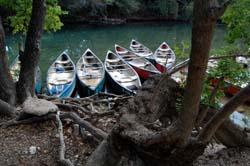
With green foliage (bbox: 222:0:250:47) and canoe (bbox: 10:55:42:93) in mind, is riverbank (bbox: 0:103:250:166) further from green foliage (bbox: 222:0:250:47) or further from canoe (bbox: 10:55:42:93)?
canoe (bbox: 10:55:42:93)

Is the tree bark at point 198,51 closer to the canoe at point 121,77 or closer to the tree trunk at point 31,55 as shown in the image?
the tree trunk at point 31,55

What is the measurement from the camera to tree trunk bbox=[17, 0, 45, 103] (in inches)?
196

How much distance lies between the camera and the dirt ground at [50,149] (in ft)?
11.5

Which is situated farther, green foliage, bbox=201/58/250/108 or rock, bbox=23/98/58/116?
rock, bbox=23/98/58/116

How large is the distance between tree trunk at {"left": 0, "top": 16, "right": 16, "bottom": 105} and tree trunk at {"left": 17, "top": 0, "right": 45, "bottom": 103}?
0.67 feet

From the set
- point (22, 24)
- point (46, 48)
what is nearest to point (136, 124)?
point (22, 24)

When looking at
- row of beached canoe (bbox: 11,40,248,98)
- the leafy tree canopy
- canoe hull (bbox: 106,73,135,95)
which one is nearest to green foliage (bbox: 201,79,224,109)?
the leafy tree canopy

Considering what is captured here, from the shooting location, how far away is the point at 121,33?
76.7 feet

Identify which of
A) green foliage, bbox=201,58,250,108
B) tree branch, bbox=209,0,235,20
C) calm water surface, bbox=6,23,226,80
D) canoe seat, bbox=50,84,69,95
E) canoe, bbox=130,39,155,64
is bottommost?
calm water surface, bbox=6,23,226,80

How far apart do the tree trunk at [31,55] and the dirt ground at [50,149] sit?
77 cm

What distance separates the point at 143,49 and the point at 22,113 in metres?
10.4

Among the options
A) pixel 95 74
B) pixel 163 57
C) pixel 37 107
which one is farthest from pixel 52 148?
pixel 163 57

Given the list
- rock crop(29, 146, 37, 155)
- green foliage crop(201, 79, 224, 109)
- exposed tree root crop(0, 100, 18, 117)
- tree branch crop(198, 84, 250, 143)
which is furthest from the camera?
exposed tree root crop(0, 100, 18, 117)

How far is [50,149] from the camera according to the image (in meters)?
3.94
